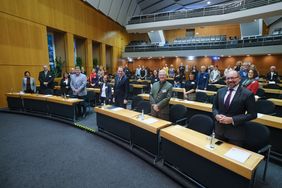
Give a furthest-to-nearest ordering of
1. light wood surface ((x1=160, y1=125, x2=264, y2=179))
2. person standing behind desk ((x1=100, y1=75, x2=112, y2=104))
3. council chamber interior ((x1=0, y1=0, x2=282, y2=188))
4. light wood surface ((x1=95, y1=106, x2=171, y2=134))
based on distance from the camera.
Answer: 1. person standing behind desk ((x1=100, y1=75, x2=112, y2=104))
2. light wood surface ((x1=95, y1=106, x2=171, y2=134))
3. council chamber interior ((x1=0, y1=0, x2=282, y2=188))
4. light wood surface ((x1=160, y1=125, x2=264, y2=179))

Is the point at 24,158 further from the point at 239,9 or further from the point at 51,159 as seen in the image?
the point at 239,9

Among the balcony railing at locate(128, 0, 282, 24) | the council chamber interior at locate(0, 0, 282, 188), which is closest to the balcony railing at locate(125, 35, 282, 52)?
the council chamber interior at locate(0, 0, 282, 188)

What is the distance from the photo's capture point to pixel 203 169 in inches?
83.7

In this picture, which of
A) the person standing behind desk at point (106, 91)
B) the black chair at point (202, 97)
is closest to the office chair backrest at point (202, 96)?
the black chair at point (202, 97)

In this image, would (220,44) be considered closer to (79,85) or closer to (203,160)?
(79,85)

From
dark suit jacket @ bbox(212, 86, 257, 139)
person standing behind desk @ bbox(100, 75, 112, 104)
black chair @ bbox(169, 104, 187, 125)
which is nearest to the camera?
dark suit jacket @ bbox(212, 86, 257, 139)

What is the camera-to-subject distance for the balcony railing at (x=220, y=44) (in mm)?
11156

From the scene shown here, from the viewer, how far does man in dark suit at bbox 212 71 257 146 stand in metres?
2.12

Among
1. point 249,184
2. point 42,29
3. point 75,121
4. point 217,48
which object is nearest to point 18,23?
point 42,29

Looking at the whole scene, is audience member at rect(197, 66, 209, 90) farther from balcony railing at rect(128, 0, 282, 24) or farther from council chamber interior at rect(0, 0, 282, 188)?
balcony railing at rect(128, 0, 282, 24)

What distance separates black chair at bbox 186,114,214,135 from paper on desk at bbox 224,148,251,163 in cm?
60

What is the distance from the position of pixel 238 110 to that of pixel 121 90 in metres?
2.92

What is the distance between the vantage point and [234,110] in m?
2.19

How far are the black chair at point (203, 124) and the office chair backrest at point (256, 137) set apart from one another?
1.55ft
